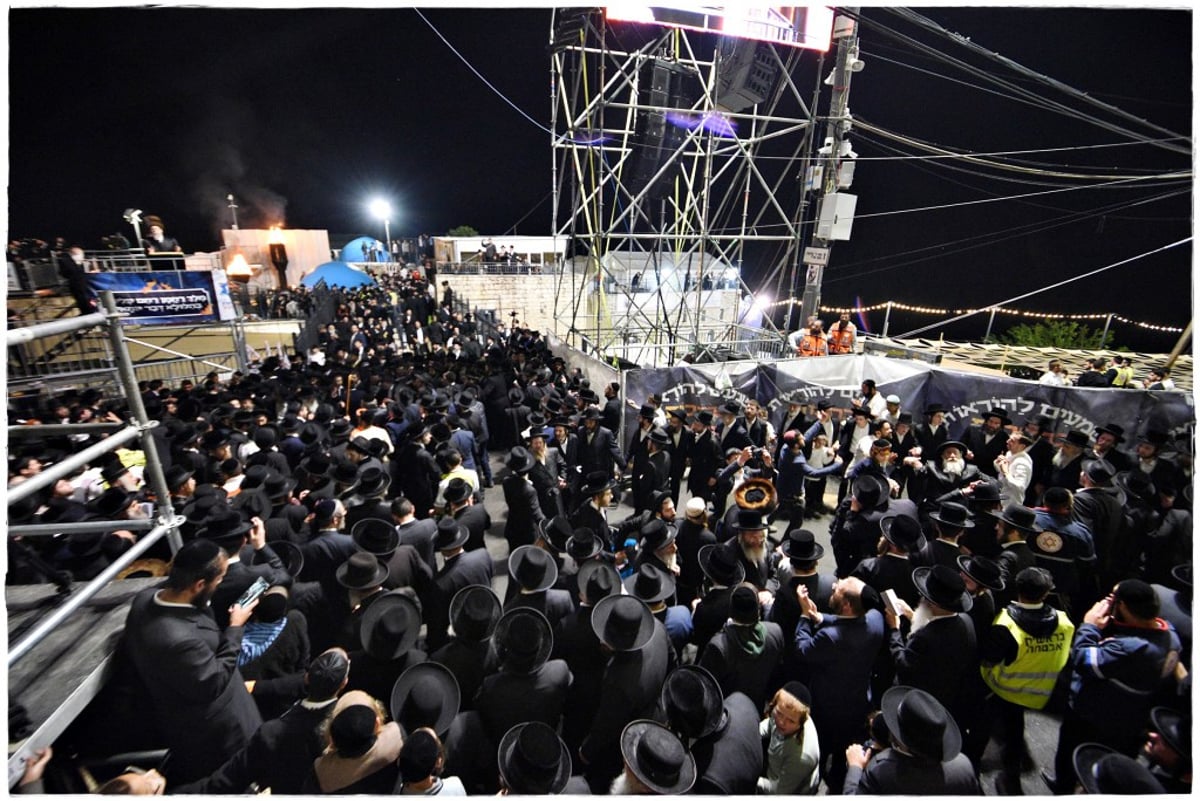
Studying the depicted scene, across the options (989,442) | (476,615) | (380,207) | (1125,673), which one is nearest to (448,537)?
(476,615)

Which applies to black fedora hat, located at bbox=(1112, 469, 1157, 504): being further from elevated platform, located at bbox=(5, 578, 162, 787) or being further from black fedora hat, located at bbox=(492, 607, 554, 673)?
elevated platform, located at bbox=(5, 578, 162, 787)

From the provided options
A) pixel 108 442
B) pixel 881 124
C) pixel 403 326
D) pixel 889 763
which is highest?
pixel 881 124

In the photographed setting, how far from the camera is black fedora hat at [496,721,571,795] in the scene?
6.43ft

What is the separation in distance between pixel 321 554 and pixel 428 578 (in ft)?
2.62

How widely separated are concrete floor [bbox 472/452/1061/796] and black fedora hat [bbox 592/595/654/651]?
1.87 m

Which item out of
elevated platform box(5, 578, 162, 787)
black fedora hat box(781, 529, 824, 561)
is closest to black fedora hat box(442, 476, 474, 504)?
elevated platform box(5, 578, 162, 787)

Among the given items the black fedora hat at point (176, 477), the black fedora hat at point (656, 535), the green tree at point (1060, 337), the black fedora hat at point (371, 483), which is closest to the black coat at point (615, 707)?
the black fedora hat at point (656, 535)

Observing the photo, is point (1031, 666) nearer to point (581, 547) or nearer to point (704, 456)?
point (581, 547)

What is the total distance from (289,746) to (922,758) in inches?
109

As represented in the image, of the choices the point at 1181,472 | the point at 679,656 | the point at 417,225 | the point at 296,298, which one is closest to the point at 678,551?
the point at 679,656

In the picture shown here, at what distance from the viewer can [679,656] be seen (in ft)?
10.9

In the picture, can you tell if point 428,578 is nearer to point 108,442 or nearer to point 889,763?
point 108,442

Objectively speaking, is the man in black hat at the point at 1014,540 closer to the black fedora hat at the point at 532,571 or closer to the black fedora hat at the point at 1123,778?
the black fedora hat at the point at 1123,778

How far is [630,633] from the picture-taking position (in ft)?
8.45
